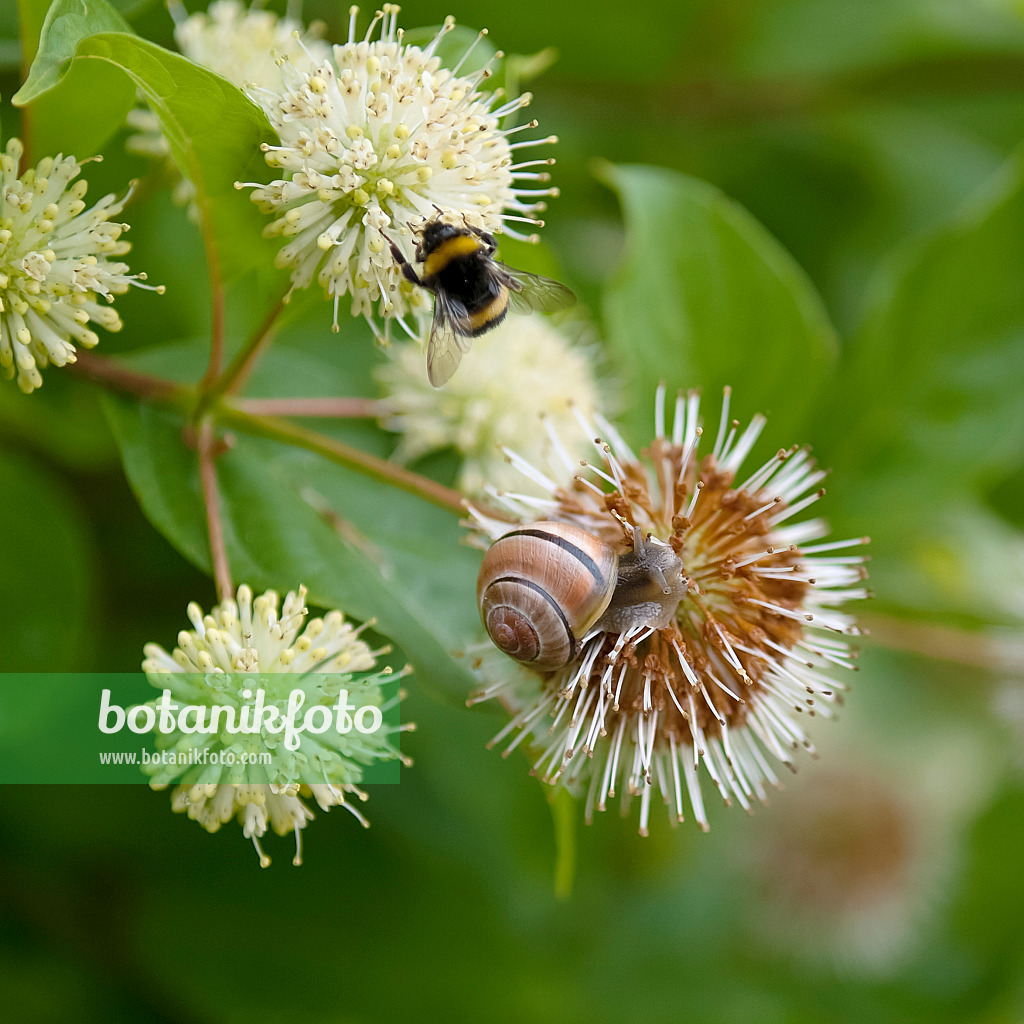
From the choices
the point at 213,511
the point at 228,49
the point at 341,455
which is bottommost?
the point at 213,511

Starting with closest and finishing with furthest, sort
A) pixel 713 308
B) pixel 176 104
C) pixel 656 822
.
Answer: pixel 176 104, pixel 713 308, pixel 656 822

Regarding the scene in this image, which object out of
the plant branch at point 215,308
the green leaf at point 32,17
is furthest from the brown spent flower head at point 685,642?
the green leaf at point 32,17

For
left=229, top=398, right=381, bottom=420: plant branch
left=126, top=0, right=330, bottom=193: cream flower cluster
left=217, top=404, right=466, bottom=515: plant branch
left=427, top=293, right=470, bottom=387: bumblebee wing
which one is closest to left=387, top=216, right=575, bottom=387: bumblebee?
left=427, top=293, right=470, bottom=387: bumblebee wing

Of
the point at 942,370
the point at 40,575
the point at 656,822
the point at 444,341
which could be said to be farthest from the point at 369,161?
the point at 656,822

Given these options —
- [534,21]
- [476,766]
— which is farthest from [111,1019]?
[534,21]

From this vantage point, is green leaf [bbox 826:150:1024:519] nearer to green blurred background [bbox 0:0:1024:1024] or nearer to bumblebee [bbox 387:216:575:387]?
green blurred background [bbox 0:0:1024:1024]

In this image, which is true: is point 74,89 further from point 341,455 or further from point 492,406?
point 492,406
